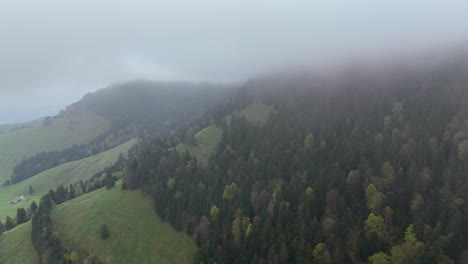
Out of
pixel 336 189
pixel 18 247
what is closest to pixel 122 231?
pixel 18 247

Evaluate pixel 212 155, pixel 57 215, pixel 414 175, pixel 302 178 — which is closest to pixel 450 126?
pixel 414 175

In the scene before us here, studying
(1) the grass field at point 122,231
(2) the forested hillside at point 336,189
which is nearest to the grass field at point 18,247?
(1) the grass field at point 122,231

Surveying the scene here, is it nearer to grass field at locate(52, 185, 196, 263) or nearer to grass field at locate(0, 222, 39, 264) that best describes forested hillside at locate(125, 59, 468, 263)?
grass field at locate(52, 185, 196, 263)

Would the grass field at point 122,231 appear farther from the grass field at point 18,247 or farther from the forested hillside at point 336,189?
the grass field at point 18,247

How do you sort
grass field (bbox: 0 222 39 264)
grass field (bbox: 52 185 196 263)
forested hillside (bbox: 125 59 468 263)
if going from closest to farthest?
forested hillside (bbox: 125 59 468 263) < grass field (bbox: 52 185 196 263) < grass field (bbox: 0 222 39 264)

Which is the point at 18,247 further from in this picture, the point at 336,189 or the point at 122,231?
the point at 336,189

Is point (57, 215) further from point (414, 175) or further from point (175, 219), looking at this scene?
point (414, 175)

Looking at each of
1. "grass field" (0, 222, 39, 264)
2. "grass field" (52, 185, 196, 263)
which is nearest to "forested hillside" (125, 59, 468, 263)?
"grass field" (52, 185, 196, 263)
